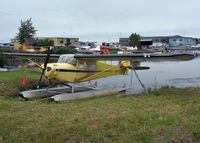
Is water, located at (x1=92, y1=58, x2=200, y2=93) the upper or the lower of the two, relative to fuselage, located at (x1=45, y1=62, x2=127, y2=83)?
lower

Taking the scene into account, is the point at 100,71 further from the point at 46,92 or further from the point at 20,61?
the point at 20,61

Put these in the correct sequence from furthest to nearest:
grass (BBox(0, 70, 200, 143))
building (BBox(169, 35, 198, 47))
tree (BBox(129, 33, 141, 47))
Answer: building (BBox(169, 35, 198, 47)) → tree (BBox(129, 33, 141, 47)) → grass (BBox(0, 70, 200, 143))

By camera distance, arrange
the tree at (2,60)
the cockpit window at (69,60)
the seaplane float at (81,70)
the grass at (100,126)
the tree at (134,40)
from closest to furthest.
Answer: the grass at (100,126) < the seaplane float at (81,70) < the cockpit window at (69,60) < the tree at (2,60) < the tree at (134,40)

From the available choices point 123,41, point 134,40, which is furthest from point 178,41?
point 134,40

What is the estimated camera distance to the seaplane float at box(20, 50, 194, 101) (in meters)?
15.3

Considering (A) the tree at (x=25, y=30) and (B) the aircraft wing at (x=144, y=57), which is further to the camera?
(A) the tree at (x=25, y=30)

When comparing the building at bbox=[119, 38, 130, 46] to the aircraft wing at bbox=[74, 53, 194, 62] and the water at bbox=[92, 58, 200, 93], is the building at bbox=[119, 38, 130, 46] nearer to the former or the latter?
the water at bbox=[92, 58, 200, 93]

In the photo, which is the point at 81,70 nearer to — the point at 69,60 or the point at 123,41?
the point at 69,60

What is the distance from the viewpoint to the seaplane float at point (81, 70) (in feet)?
50.2

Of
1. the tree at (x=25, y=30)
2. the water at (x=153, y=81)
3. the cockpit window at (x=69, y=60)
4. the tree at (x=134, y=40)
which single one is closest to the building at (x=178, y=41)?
the tree at (x=134, y=40)

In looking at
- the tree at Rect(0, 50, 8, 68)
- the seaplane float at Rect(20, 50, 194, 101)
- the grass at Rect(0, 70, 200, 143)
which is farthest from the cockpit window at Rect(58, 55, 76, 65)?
the tree at Rect(0, 50, 8, 68)

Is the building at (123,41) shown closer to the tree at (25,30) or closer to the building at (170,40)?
the building at (170,40)

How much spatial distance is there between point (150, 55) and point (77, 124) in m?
8.73

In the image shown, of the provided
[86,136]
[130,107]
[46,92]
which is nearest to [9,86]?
[46,92]
